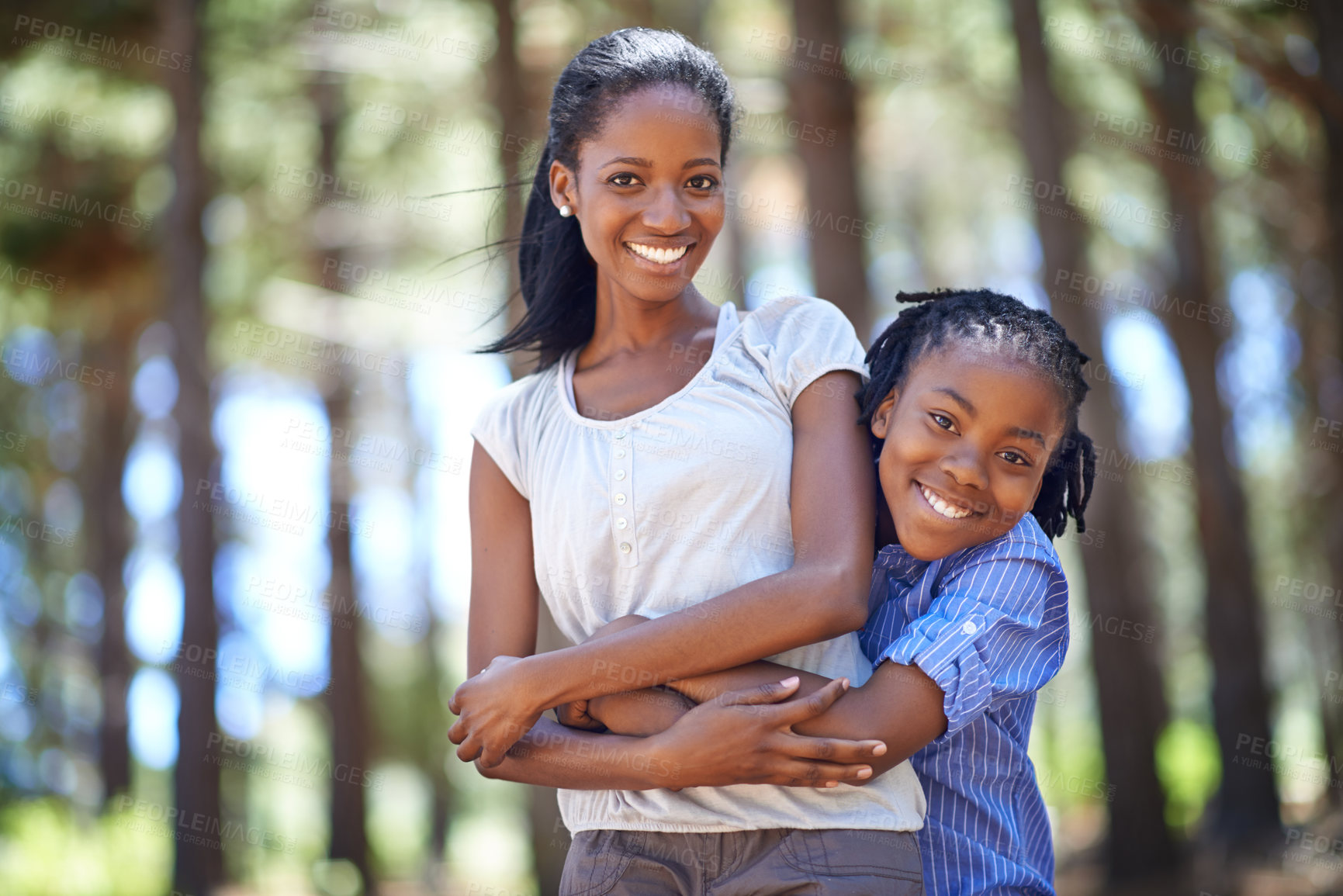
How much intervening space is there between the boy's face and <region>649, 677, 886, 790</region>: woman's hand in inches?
14.9

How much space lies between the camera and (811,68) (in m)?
6.45

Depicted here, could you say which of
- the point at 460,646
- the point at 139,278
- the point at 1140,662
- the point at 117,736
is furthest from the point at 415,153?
the point at 460,646

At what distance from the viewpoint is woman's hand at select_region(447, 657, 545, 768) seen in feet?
7.27

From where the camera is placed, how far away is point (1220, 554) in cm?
1012

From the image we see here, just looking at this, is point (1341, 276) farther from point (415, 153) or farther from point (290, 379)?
point (290, 379)

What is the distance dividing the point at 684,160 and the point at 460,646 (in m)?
28.8

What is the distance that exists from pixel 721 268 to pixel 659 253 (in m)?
11.5

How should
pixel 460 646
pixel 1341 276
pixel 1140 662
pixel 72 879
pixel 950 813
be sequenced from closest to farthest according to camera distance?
pixel 950 813 → pixel 1341 276 → pixel 72 879 → pixel 1140 662 → pixel 460 646
